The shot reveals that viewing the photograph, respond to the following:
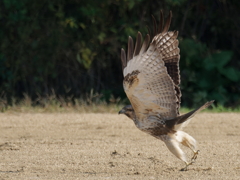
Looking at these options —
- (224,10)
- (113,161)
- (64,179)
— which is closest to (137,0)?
(224,10)

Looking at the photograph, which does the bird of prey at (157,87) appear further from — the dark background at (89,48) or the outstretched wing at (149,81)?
the dark background at (89,48)

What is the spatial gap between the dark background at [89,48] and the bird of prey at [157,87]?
523 centimetres

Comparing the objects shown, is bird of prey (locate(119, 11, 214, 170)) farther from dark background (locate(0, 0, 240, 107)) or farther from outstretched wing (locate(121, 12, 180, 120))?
dark background (locate(0, 0, 240, 107))

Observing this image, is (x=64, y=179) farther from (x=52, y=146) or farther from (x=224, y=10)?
(x=224, y=10)

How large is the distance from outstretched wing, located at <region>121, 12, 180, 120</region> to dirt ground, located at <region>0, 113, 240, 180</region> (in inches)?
26.6

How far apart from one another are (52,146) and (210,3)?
689 centimetres

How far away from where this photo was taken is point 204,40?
1273cm

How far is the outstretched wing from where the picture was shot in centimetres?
504

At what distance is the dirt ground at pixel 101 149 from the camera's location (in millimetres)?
5223

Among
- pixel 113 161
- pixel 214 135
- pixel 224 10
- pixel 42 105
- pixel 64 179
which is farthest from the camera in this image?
pixel 224 10

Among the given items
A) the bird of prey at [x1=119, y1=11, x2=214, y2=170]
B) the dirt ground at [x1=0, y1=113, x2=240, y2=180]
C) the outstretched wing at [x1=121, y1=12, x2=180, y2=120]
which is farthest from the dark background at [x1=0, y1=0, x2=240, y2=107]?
the outstretched wing at [x1=121, y1=12, x2=180, y2=120]

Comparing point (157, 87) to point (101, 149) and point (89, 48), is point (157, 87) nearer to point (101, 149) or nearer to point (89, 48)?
point (101, 149)

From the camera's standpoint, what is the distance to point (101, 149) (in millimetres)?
6555

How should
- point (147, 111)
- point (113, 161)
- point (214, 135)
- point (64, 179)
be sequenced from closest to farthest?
1. point (64, 179)
2. point (147, 111)
3. point (113, 161)
4. point (214, 135)
